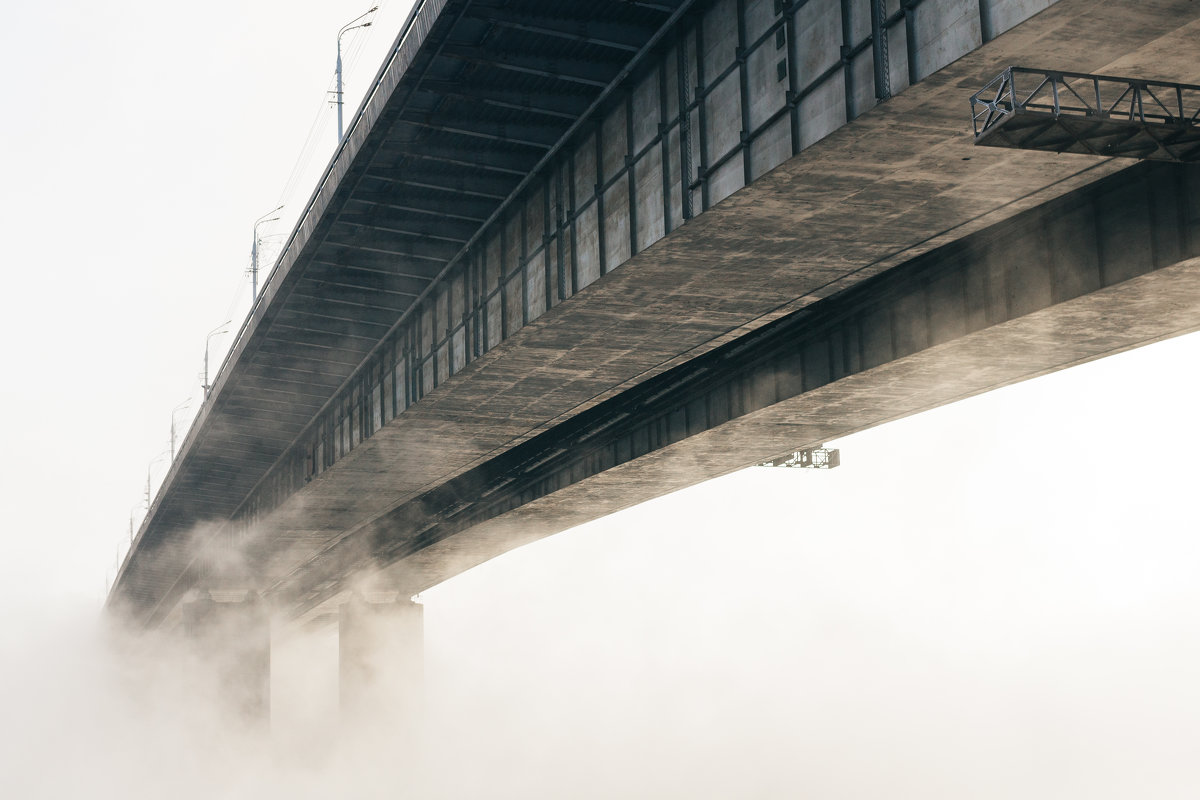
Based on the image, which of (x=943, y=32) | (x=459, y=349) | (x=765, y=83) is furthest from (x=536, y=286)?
(x=943, y=32)

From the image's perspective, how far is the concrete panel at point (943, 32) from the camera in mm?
12070

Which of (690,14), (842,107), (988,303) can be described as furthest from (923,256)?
(842,107)

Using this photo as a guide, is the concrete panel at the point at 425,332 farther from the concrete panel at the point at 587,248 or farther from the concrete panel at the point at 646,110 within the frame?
the concrete panel at the point at 646,110

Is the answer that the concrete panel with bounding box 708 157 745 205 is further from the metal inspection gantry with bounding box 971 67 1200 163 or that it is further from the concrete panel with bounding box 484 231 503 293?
the concrete panel with bounding box 484 231 503 293

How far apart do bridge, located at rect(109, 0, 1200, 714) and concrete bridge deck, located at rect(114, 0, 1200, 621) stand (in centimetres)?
6

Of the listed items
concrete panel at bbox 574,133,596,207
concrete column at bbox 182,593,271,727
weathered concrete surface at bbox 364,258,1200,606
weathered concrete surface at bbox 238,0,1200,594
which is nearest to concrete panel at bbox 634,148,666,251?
weathered concrete surface at bbox 238,0,1200,594

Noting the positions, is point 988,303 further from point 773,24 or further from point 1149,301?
point 773,24

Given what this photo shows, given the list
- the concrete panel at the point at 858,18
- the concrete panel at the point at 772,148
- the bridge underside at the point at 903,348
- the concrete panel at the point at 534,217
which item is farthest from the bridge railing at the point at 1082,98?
the concrete panel at the point at 534,217

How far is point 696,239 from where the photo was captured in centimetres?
1772

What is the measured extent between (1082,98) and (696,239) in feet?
19.3

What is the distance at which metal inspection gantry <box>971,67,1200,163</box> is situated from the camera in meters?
12.1

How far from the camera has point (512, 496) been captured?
36.6m

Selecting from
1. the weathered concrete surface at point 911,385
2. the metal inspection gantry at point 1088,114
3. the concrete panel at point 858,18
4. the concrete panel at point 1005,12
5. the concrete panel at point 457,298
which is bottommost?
the weathered concrete surface at point 911,385

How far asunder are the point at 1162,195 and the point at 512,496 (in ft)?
75.7
